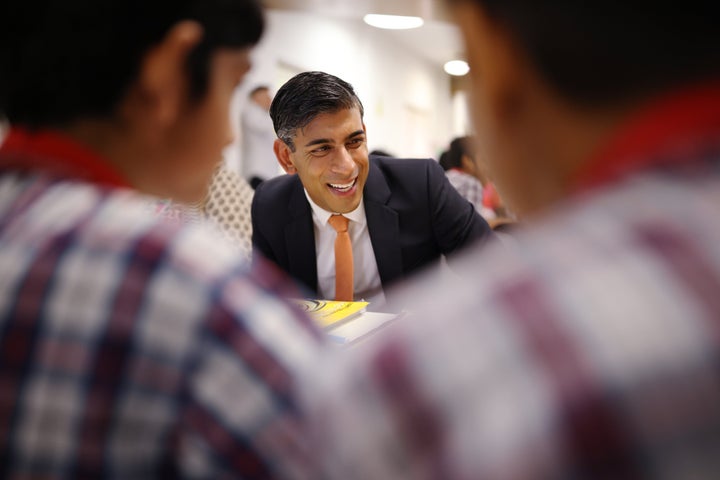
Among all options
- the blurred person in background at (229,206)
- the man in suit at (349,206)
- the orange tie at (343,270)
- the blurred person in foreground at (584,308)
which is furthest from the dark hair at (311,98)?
the blurred person in foreground at (584,308)

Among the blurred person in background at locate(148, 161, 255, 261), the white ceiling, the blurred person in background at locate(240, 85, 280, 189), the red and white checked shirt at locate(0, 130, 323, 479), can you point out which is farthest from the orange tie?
the blurred person in background at locate(240, 85, 280, 189)

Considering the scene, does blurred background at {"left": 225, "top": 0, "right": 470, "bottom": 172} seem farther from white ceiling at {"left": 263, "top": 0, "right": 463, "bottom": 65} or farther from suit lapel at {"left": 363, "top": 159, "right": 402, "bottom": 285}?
suit lapel at {"left": 363, "top": 159, "right": 402, "bottom": 285}

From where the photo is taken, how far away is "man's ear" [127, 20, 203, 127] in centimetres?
57

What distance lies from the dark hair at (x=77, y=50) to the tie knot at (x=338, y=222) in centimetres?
132

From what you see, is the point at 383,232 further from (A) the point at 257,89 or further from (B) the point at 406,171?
(A) the point at 257,89

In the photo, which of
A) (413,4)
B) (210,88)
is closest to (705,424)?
(210,88)

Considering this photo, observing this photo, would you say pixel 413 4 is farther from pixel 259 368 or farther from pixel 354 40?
pixel 259 368

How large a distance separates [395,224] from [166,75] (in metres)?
1.36

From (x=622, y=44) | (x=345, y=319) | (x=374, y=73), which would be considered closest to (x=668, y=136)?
(x=622, y=44)

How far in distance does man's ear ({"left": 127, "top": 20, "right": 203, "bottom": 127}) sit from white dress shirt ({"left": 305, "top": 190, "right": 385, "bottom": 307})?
4.35ft

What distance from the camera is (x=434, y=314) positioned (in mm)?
360

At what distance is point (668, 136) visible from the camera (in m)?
0.37

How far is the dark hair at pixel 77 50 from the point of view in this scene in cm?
55

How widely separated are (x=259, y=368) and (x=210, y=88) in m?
0.31
